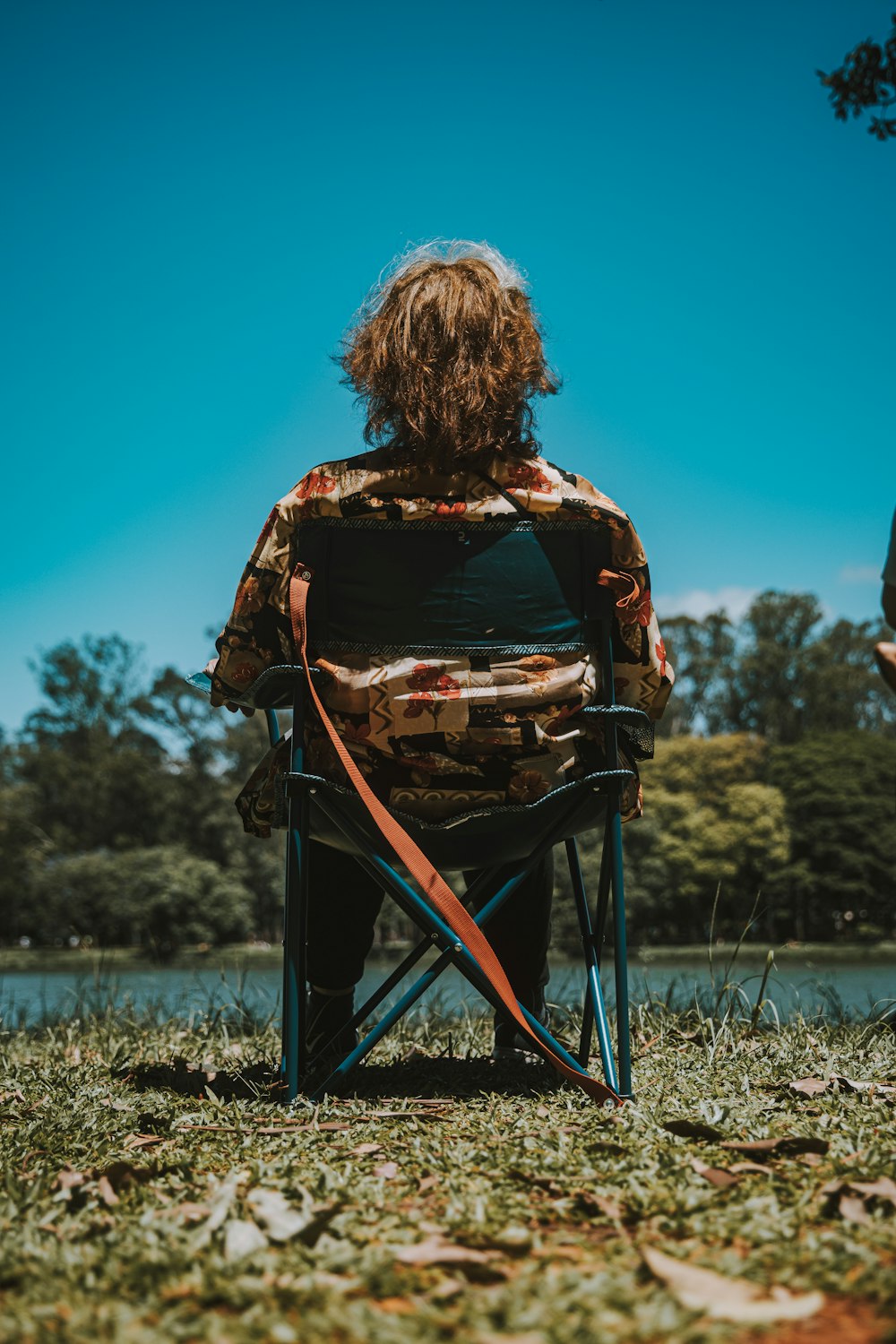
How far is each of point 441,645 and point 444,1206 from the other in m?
1.21

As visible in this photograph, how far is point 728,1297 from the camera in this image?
111 cm

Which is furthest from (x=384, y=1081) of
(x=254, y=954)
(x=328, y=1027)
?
(x=254, y=954)

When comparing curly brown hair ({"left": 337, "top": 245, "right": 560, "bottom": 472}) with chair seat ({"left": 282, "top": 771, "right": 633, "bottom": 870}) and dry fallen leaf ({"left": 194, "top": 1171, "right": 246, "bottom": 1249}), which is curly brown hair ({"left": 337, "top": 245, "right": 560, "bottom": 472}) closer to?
chair seat ({"left": 282, "top": 771, "right": 633, "bottom": 870})

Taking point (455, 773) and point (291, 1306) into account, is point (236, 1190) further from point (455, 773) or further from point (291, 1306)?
point (455, 773)

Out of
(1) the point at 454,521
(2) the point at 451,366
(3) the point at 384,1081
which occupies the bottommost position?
(3) the point at 384,1081

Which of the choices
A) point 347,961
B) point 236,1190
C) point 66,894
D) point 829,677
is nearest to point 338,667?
point 347,961

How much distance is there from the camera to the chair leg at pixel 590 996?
7.90 feet

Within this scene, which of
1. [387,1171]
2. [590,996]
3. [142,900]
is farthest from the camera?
[142,900]

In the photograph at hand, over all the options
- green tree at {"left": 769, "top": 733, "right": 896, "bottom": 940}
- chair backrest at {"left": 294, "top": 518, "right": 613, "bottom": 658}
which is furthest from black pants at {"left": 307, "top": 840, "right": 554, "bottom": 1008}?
green tree at {"left": 769, "top": 733, "right": 896, "bottom": 940}

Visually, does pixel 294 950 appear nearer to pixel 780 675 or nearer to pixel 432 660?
pixel 432 660

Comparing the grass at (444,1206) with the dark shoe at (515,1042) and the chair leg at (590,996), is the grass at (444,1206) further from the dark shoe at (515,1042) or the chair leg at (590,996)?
the dark shoe at (515,1042)

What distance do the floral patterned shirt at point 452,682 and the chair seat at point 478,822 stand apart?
0.05 meters

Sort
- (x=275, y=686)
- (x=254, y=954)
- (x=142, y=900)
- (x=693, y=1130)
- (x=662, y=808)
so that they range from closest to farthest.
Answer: (x=693, y=1130), (x=275, y=686), (x=254, y=954), (x=142, y=900), (x=662, y=808)

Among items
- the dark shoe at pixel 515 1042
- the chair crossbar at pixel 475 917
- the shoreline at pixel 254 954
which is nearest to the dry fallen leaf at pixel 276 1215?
the chair crossbar at pixel 475 917
